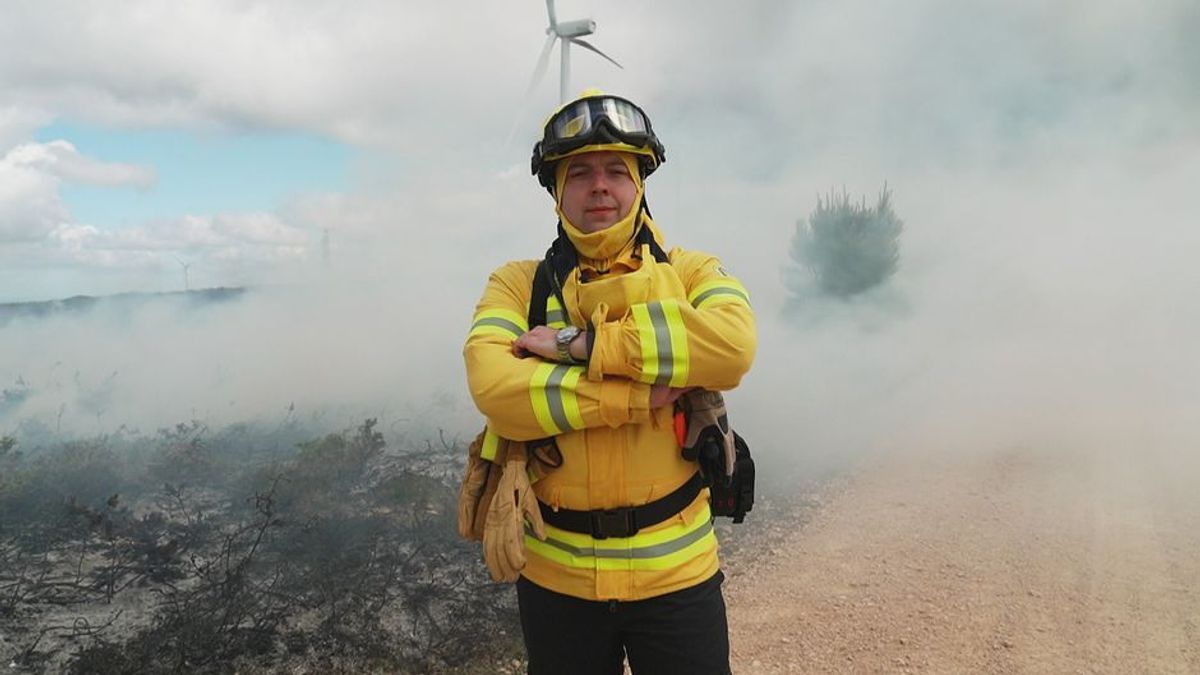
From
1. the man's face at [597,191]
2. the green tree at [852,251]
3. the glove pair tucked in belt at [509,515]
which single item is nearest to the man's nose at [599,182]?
the man's face at [597,191]

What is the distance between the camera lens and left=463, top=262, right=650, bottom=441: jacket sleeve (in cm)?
241

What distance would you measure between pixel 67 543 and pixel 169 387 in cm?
1339

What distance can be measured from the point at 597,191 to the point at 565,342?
637 mm

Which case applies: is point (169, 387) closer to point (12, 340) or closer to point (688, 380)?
point (12, 340)

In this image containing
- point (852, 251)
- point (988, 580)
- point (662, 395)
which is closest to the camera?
point (662, 395)

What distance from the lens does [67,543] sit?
687 cm

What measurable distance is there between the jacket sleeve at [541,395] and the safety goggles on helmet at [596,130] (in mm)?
822

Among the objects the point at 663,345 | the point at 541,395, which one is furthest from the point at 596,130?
the point at 541,395

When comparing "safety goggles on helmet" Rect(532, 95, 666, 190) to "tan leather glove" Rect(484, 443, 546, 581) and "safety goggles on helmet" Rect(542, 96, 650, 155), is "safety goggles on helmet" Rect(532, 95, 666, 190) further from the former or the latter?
"tan leather glove" Rect(484, 443, 546, 581)

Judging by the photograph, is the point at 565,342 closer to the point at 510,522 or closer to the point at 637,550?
the point at 510,522

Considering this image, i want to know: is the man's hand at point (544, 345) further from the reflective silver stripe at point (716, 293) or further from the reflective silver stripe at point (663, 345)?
the reflective silver stripe at point (716, 293)

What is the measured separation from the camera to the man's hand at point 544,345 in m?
2.48

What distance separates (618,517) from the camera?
→ 2.54 meters

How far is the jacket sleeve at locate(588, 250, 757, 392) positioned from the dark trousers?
33.2 inches
